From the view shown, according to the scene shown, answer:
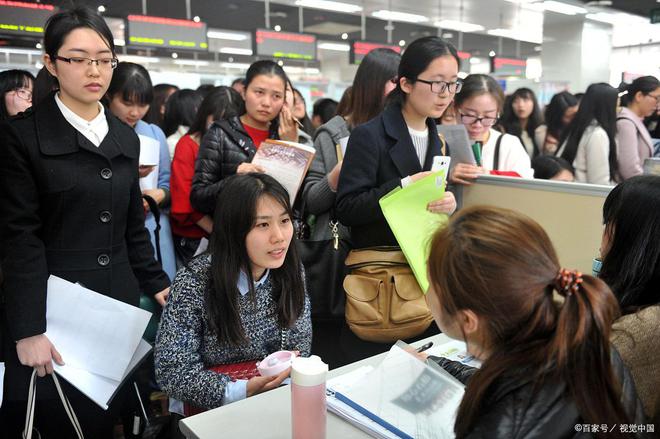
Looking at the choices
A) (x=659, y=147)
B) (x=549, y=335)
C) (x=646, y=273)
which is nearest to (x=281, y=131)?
(x=646, y=273)

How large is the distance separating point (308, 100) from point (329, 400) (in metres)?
6.39

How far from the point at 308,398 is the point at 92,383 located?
0.84m

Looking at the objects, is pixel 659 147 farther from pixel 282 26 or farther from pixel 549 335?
pixel 282 26

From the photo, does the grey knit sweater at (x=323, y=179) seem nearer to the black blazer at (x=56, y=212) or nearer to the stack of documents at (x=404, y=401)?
the black blazer at (x=56, y=212)

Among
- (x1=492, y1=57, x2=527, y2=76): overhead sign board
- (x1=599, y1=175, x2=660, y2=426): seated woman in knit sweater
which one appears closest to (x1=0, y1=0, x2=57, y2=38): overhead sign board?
(x1=599, y1=175, x2=660, y2=426): seated woman in knit sweater

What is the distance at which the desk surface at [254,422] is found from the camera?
1135 mm

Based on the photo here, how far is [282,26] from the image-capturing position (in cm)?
905

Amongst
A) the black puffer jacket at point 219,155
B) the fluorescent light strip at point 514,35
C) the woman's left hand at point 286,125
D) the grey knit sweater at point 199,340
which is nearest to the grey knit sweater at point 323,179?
the woman's left hand at point 286,125

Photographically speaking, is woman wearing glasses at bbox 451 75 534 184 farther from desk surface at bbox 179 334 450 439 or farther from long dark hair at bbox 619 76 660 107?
desk surface at bbox 179 334 450 439

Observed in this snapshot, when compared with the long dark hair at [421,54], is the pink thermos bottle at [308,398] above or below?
below

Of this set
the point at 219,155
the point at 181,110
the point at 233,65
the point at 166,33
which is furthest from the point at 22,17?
the point at 219,155

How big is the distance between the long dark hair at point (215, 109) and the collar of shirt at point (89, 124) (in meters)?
1.08

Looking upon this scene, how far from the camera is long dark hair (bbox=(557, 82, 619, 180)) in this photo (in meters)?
3.24

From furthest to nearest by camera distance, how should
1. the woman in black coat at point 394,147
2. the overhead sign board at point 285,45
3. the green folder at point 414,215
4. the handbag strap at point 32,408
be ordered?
the overhead sign board at point 285,45 → the woman in black coat at point 394,147 → the green folder at point 414,215 → the handbag strap at point 32,408
